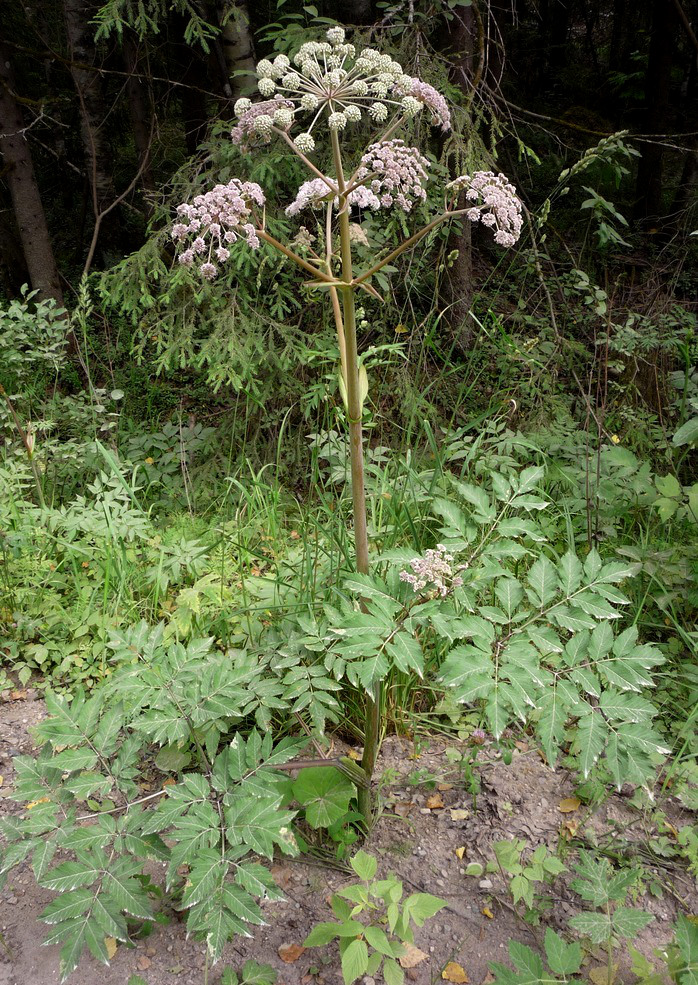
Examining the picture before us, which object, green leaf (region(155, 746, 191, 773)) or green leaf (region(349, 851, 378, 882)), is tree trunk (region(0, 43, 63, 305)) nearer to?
green leaf (region(155, 746, 191, 773))

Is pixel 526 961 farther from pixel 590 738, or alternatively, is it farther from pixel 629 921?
pixel 590 738

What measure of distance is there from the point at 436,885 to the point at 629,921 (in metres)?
0.56

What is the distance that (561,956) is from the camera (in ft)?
4.87

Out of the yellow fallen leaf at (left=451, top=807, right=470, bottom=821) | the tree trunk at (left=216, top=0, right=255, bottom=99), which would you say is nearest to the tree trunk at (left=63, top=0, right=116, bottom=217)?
the tree trunk at (left=216, top=0, right=255, bottom=99)

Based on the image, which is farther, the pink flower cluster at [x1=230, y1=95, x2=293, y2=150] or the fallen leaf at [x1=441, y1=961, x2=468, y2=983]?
the fallen leaf at [x1=441, y1=961, x2=468, y2=983]

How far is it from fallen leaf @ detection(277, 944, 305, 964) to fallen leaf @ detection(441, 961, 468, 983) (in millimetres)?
383

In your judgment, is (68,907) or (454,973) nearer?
(68,907)

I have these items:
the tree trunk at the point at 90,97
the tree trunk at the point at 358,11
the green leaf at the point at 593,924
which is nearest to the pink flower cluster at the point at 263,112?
the green leaf at the point at 593,924

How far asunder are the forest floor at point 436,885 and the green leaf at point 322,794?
30 cm

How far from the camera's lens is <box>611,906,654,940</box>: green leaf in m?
1.55

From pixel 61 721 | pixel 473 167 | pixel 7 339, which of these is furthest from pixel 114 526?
pixel 473 167

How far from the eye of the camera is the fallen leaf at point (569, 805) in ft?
6.93

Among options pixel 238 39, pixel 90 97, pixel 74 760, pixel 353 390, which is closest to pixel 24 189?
pixel 90 97

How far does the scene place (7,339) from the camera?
3.97m
